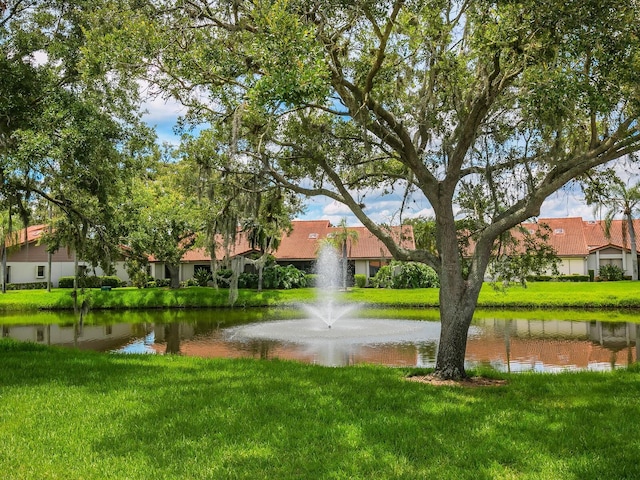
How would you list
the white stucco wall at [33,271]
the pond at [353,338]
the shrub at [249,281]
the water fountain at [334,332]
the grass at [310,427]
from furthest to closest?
the white stucco wall at [33,271]
the shrub at [249,281]
the water fountain at [334,332]
the pond at [353,338]
the grass at [310,427]

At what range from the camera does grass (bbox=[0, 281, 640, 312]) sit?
3058cm

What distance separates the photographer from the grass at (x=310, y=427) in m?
5.38

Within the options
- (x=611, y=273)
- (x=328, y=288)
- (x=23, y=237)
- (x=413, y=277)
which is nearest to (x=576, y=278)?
(x=611, y=273)

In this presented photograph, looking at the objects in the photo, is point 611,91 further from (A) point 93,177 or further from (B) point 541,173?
(A) point 93,177

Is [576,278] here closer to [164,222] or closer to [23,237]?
[164,222]

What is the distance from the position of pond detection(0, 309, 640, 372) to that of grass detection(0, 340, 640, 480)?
18.2ft

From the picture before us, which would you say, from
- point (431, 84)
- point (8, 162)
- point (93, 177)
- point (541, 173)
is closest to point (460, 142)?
point (431, 84)

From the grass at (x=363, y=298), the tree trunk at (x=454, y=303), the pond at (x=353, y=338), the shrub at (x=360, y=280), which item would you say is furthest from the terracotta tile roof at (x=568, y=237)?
the tree trunk at (x=454, y=303)

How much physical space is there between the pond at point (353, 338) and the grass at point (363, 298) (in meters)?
3.13

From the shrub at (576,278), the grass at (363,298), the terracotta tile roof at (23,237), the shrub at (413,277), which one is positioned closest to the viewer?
the grass at (363,298)

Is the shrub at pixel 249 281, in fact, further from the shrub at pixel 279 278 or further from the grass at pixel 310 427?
the grass at pixel 310 427

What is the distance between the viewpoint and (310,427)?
6.64m

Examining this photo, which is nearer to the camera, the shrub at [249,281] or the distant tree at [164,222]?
the distant tree at [164,222]

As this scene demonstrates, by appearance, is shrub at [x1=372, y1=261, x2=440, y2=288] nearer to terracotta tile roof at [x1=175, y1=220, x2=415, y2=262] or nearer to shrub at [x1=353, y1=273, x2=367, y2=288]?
shrub at [x1=353, y1=273, x2=367, y2=288]
